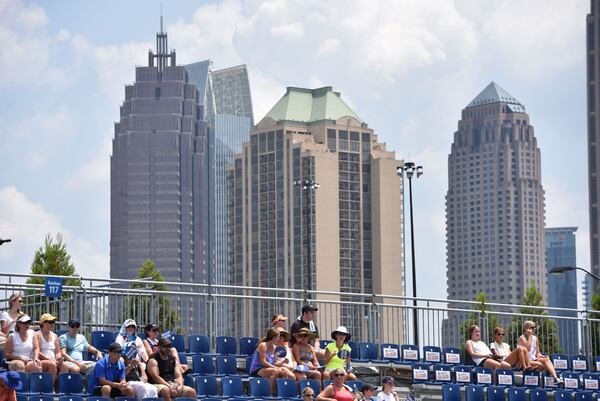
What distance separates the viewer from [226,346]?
26.1 m

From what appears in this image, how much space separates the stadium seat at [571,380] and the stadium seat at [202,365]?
844 centimetres

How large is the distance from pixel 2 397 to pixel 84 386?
3.82m

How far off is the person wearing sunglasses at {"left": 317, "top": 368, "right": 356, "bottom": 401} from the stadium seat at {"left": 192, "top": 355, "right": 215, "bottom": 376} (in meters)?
2.63

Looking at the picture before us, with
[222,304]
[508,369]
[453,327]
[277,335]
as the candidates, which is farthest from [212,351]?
[453,327]

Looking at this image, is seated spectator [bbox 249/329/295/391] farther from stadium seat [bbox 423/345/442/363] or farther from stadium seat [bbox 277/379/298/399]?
stadium seat [bbox 423/345/442/363]

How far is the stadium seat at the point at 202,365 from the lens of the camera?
2446cm

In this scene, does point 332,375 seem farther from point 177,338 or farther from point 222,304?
point 222,304

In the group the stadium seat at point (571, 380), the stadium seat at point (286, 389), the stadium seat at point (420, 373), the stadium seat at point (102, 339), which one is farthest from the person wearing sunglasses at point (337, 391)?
the stadium seat at point (571, 380)

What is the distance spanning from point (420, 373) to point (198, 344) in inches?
183

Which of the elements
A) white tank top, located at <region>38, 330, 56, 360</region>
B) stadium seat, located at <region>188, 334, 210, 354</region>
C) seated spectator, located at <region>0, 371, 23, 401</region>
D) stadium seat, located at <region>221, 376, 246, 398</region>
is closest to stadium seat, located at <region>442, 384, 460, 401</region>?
stadium seat, located at <region>188, 334, 210, 354</region>

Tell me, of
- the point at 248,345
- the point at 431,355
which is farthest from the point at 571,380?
the point at 248,345

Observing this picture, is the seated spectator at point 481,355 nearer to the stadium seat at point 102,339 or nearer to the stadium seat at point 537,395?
the stadium seat at point 537,395

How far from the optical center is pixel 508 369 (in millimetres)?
28281

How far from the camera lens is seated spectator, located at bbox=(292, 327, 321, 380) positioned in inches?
967
